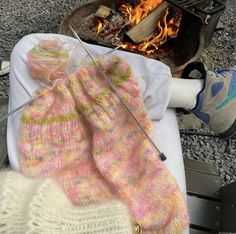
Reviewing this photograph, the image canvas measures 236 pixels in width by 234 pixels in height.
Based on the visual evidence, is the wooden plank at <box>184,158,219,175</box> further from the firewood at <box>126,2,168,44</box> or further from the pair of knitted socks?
the firewood at <box>126,2,168,44</box>

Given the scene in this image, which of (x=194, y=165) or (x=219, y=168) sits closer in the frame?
(x=194, y=165)

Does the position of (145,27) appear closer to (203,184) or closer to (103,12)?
(103,12)

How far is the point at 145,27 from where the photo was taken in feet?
5.82

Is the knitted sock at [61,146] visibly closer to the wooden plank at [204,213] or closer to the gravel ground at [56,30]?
the wooden plank at [204,213]

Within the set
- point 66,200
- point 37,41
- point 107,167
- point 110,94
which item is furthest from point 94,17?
point 66,200

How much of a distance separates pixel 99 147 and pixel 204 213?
15.9 inches

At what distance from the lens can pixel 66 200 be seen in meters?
0.92

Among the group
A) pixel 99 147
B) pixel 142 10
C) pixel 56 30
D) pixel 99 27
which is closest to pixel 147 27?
pixel 142 10

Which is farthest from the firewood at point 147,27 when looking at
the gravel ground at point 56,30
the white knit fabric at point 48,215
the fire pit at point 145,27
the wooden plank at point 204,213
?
the white knit fabric at point 48,215

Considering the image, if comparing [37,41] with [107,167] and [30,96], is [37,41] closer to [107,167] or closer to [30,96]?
[30,96]

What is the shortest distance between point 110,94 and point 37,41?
30 cm

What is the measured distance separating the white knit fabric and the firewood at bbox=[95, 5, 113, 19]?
46.3 inches

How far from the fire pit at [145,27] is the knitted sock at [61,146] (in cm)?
69

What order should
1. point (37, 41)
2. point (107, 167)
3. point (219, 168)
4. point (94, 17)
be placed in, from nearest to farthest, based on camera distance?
1. point (107, 167)
2. point (37, 41)
3. point (219, 168)
4. point (94, 17)
